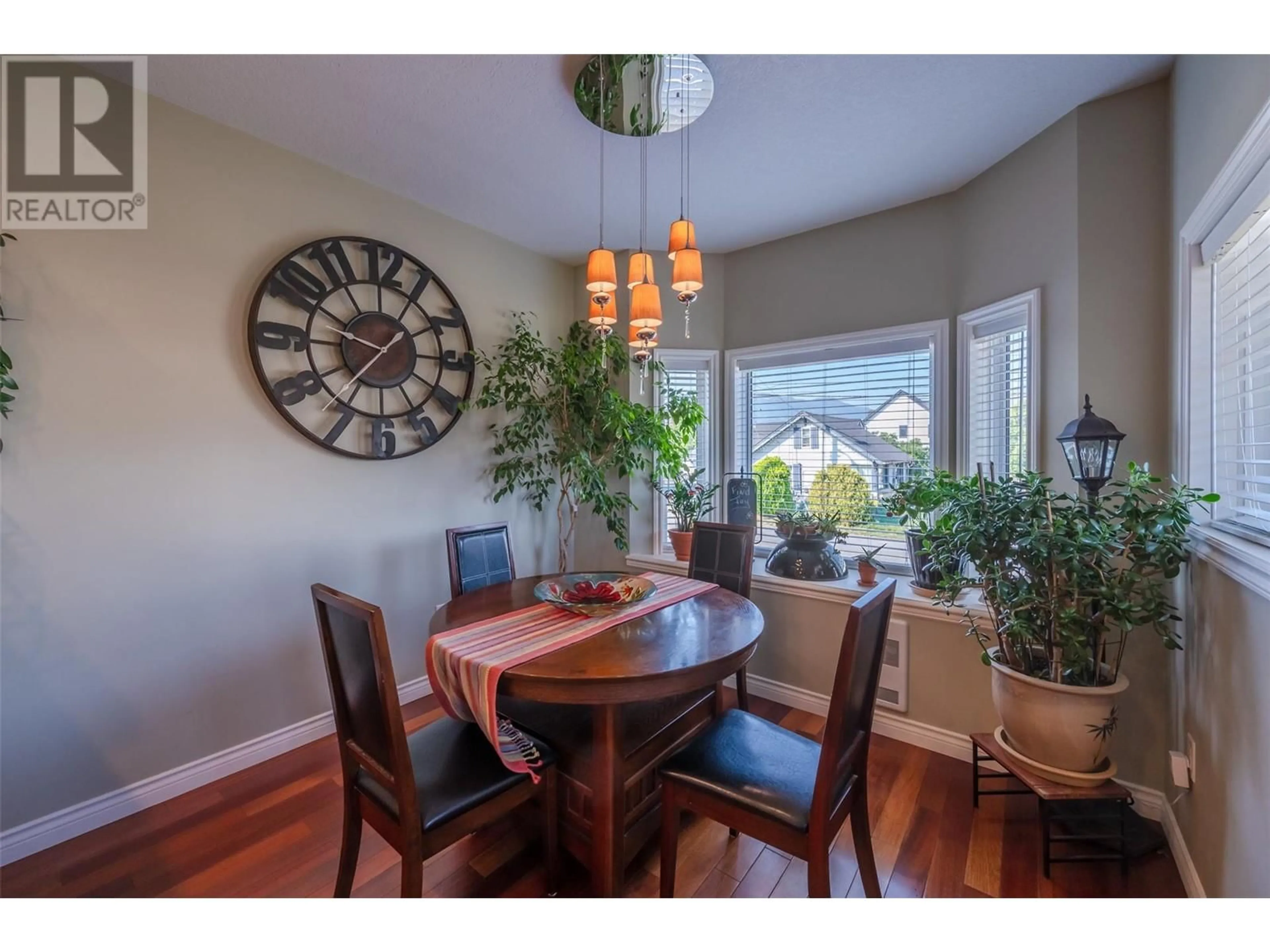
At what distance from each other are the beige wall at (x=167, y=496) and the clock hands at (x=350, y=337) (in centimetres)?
32

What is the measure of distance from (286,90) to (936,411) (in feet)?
10.5

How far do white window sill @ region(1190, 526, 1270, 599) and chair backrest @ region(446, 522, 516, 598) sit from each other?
2.41 meters

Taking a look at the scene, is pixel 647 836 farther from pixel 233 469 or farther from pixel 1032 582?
pixel 233 469

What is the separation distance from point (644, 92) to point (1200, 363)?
2.05 meters

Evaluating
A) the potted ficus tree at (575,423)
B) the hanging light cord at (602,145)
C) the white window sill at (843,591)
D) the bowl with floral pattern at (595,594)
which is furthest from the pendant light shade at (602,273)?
the white window sill at (843,591)

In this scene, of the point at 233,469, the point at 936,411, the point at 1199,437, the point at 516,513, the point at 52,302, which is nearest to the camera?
the point at 1199,437

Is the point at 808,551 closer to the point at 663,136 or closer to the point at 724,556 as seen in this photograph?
the point at 724,556

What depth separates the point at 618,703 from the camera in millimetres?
1305

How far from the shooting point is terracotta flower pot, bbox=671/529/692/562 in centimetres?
311

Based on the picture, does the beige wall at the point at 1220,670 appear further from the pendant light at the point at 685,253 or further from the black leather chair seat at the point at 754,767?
the pendant light at the point at 685,253

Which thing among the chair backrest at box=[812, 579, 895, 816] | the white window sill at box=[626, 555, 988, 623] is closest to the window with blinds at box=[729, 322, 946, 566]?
the white window sill at box=[626, 555, 988, 623]

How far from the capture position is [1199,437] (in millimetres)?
1590

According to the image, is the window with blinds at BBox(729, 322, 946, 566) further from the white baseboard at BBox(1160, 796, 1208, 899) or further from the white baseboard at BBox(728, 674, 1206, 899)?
the white baseboard at BBox(1160, 796, 1208, 899)
